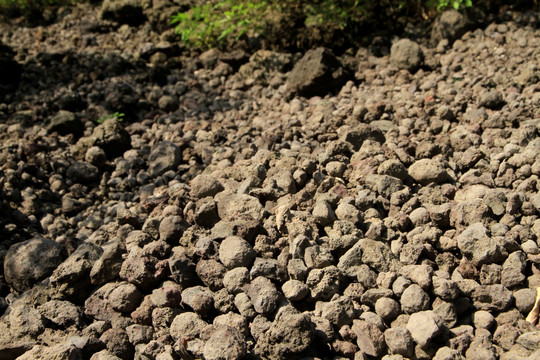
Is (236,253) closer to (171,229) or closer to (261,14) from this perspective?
(171,229)

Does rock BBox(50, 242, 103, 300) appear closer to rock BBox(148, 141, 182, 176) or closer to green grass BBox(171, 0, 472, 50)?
rock BBox(148, 141, 182, 176)

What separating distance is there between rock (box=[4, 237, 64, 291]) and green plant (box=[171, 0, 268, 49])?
2829mm

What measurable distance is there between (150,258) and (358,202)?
1.14 meters

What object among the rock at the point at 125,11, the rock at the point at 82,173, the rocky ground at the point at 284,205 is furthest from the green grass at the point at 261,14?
the rock at the point at 82,173

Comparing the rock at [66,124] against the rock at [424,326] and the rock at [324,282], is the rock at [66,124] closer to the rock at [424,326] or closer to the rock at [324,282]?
the rock at [324,282]

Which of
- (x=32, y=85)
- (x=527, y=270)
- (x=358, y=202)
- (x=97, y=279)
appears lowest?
(x=527, y=270)

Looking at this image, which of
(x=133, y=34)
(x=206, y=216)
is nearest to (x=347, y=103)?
(x=206, y=216)

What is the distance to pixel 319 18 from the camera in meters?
4.79

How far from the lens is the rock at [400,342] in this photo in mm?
1985

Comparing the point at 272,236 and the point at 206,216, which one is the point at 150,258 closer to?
the point at 206,216

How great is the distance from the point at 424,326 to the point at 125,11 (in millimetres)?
5245

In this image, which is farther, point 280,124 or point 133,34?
point 133,34

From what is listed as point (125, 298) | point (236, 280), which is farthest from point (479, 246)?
point (125, 298)

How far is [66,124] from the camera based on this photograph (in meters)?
4.18
